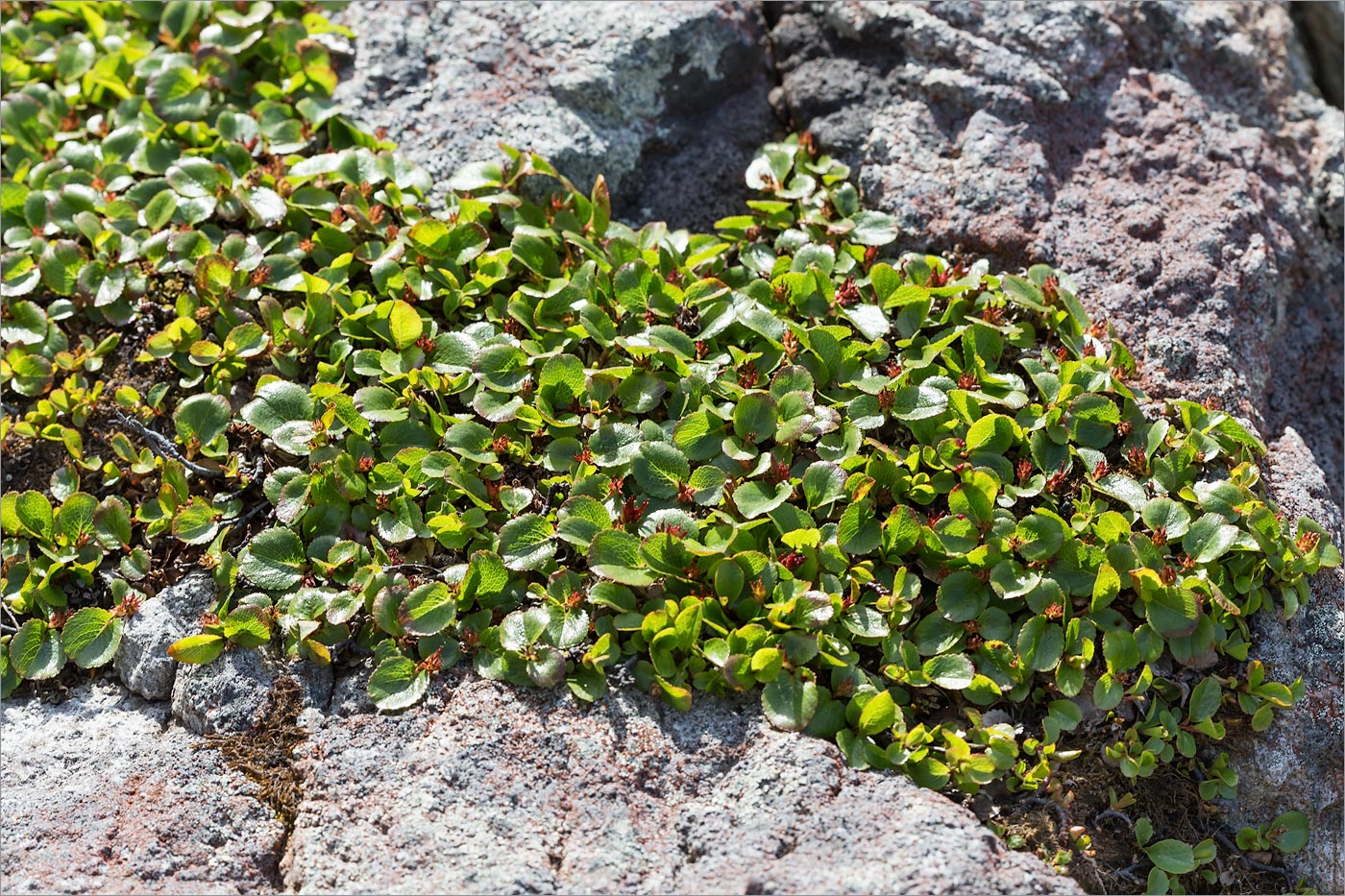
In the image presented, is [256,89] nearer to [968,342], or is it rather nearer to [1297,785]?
[968,342]

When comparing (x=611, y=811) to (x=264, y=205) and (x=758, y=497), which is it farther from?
(x=264, y=205)

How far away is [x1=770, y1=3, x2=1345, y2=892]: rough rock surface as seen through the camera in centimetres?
312

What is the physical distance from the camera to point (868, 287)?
3.11 metres

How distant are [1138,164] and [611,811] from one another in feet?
8.09

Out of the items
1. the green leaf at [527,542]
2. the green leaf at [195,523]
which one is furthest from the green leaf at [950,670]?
the green leaf at [195,523]

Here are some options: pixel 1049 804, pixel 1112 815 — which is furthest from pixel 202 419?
pixel 1112 815

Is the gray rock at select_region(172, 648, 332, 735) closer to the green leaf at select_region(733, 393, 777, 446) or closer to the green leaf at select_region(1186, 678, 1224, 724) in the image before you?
the green leaf at select_region(733, 393, 777, 446)

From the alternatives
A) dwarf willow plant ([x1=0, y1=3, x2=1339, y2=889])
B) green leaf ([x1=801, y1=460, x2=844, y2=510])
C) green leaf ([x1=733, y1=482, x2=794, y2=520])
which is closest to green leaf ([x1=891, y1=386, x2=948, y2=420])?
dwarf willow plant ([x1=0, y1=3, x2=1339, y2=889])

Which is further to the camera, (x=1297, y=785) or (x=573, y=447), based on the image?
(x=573, y=447)

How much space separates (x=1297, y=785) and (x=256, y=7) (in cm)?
375

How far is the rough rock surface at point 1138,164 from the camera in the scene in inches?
123

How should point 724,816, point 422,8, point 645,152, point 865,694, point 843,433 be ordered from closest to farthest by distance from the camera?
point 724,816 → point 865,694 → point 843,433 → point 645,152 → point 422,8

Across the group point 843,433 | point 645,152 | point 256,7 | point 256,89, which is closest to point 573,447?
point 843,433

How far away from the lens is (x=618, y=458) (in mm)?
2734
